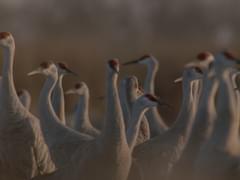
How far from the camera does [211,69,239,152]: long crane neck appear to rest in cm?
809

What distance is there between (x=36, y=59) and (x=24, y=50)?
1497 mm

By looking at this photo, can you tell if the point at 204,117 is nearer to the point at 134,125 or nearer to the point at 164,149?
the point at 164,149

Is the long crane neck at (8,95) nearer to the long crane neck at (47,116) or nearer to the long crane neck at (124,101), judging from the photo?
the long crane neck at (47,116)

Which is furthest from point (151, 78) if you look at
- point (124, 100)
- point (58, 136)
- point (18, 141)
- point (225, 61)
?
point (225, 61)

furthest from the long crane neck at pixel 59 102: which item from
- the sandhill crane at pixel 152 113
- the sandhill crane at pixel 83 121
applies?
the sandhill crane at pixel 152 113

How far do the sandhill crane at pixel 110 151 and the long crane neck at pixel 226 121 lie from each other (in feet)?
2.99

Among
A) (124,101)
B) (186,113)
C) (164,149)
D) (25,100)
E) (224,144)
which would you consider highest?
(25,100)

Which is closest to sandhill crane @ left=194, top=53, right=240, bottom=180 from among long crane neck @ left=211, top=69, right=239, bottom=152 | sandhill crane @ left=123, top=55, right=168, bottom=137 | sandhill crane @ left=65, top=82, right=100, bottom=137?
long crane neck @ left=211, top=69, right=239, bottom=152

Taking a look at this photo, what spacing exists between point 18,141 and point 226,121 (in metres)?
2.29

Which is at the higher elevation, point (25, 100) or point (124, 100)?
point (25, 100)

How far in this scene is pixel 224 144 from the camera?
808 cm

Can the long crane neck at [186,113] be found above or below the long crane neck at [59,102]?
below

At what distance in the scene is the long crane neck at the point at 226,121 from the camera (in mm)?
8086

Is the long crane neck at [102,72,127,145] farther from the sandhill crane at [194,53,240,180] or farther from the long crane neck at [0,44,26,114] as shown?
the long crane neck at [0,44,26,114]
